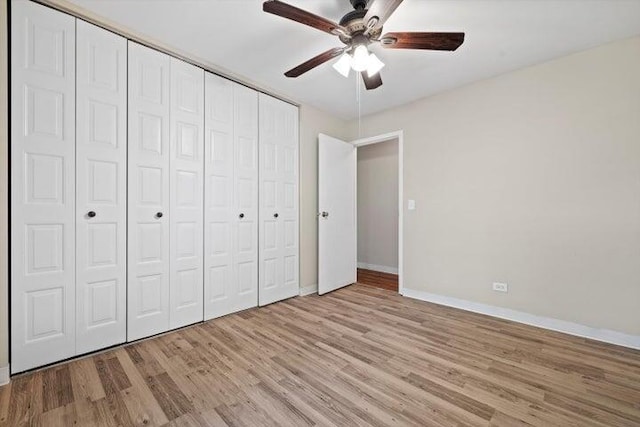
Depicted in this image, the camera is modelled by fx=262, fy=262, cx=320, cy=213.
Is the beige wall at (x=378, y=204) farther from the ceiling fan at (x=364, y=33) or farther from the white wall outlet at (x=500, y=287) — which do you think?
the ceiling fan at (x=364, y=33)

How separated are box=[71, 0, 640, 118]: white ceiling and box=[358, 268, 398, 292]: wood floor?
276 centimetres

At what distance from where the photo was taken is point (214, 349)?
2113 mm

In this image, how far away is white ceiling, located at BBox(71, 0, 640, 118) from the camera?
6.04 feet

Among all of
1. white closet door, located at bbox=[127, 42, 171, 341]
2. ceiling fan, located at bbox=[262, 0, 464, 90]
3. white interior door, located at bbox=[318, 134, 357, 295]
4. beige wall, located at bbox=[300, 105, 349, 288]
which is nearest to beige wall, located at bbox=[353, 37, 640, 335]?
white interior door, located at bbox=[318, 134, 357, 295]

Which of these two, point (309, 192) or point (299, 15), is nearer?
point (299, 15)

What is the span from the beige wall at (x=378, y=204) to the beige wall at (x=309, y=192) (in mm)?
1633

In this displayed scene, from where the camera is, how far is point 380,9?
1.53 meters

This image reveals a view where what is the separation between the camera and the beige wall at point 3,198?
1.67m

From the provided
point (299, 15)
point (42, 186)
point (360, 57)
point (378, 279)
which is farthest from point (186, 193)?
point (378, 279)

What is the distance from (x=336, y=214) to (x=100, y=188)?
8.61 feet

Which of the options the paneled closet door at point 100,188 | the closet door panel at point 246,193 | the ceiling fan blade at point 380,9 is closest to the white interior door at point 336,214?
the closet door panel at point 246,193

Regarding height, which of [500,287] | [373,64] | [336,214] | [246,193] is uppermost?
[373,64]

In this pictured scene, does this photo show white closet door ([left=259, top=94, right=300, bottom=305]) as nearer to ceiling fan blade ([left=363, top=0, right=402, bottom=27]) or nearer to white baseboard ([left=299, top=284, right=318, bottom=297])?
white baseboard ([left=299, top=284, right=318, bottom=297])

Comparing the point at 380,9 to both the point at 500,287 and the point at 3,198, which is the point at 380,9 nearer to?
the point at 3,198
